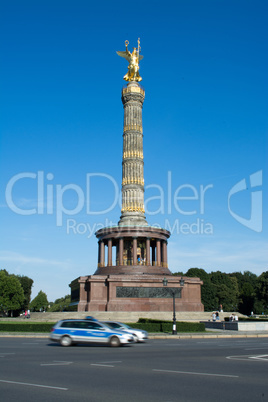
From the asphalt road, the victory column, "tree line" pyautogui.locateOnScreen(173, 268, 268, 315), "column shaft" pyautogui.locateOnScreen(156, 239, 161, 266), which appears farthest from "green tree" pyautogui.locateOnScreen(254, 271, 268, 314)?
the asphalt road

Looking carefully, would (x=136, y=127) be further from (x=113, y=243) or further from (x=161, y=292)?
(x=161, y=292)

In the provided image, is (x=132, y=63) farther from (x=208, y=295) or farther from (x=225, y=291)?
(x=225, y=291)

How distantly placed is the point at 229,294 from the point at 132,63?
52.3 metres

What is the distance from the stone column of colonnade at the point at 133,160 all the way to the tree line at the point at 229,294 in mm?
33076

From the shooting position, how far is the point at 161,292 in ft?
139

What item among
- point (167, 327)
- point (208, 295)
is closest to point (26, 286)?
point (208, 295)

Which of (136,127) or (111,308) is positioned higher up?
(136,127)

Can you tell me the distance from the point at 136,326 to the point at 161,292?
48.9 ft

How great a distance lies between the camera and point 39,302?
97.8 m

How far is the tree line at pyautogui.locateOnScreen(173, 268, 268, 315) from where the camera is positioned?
76.2 m

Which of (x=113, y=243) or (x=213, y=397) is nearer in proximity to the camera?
(x=213, y=397)

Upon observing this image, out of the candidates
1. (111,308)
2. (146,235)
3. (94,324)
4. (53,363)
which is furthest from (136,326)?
(146,235)

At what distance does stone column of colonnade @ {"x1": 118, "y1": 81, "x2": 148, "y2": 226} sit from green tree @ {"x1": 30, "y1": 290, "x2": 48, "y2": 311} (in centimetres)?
5618

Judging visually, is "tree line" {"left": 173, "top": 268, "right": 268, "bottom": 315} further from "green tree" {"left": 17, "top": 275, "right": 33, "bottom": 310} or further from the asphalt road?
the asphalt road
